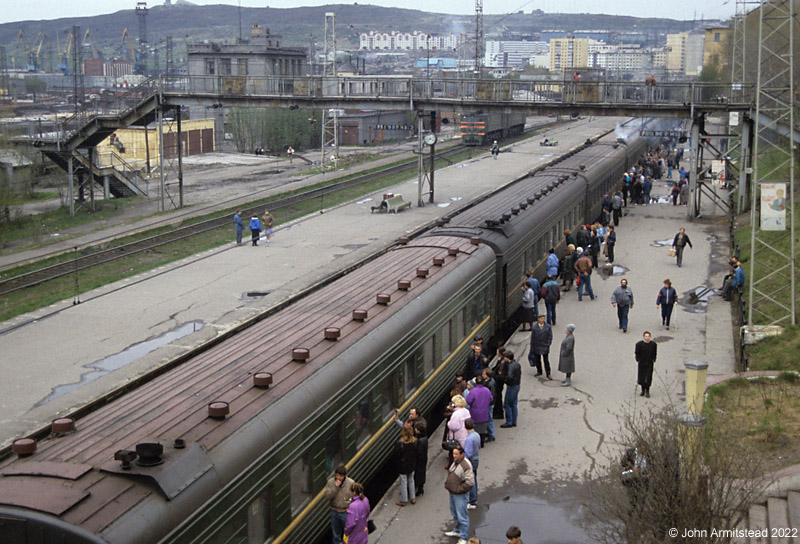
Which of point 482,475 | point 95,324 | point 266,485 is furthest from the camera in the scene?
point 95,324

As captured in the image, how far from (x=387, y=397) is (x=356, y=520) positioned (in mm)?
2727

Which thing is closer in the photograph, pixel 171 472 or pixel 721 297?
pixel 171 472

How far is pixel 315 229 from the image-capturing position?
3316cm

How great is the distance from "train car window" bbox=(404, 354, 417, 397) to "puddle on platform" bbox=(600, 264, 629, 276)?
14248mm

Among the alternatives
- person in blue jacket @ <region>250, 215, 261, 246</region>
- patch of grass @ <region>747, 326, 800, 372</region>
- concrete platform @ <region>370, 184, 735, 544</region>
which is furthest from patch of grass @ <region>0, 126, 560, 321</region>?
patch of grass @ <region>747, 326, 800, 372</region>

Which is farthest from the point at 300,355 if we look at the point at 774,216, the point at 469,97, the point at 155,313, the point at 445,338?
the point at 469,97

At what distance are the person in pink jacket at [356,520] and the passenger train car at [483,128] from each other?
59.5 metres

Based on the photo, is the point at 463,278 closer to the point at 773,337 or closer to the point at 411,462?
the point at 411,462

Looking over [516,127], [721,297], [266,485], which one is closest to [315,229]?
[721,297]

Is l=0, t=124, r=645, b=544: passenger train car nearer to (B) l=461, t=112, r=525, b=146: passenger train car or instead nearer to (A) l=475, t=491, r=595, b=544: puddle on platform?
(A) l=475, t=491, r=595, b=544: puddle on platform

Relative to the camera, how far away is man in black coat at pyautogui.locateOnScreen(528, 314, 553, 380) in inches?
642

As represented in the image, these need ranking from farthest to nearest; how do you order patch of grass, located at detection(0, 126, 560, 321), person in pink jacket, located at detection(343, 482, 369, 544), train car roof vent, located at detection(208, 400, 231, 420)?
patch of grass, located at detection(0, 126, 560, 321)
person in pink jacket, located at detection(343, 482, 369, 544)
train car roof vent, located at detection(208, 400, 231, 420)

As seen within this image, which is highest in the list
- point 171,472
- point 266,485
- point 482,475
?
point 171,472

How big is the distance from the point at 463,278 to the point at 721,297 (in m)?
10.6
